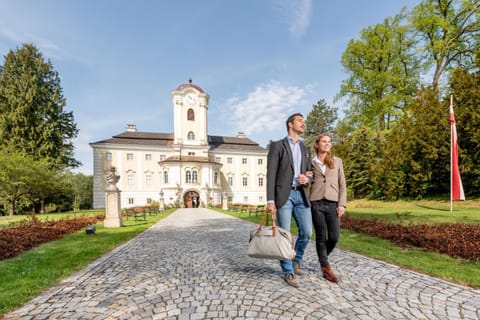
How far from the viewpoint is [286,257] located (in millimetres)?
2695

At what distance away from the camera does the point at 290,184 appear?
3.02 metres

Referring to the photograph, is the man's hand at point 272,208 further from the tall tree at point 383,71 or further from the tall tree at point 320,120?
the tall tree at point 320,120

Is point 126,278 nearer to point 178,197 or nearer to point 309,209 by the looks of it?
point 309,209

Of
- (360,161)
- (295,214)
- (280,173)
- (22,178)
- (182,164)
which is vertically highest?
(182,164)

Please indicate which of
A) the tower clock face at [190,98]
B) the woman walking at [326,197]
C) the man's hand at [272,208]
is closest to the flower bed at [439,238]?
the woman walking at [326,197]

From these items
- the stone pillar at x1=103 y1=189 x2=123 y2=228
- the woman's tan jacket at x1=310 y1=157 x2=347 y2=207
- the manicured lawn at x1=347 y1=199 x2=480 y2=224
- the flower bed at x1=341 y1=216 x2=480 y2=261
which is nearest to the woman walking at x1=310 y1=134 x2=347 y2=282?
the woman's tan jacket at x1=310 y1=157 x2=347 y2=207

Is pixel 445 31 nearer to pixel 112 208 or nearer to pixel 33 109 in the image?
pixel 112 208

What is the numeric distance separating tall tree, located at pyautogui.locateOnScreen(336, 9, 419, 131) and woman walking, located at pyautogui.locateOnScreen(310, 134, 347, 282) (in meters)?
22.0

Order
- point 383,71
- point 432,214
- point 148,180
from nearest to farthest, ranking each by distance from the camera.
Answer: point 432,214 → point 383,71 → point 148,180

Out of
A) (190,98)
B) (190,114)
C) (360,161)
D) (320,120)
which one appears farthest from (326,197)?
(320,120)

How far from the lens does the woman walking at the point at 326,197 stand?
3.14m

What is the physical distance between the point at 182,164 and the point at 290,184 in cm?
3086

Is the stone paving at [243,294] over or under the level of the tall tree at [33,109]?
under

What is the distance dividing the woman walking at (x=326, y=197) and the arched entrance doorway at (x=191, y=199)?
30846 millimetres
